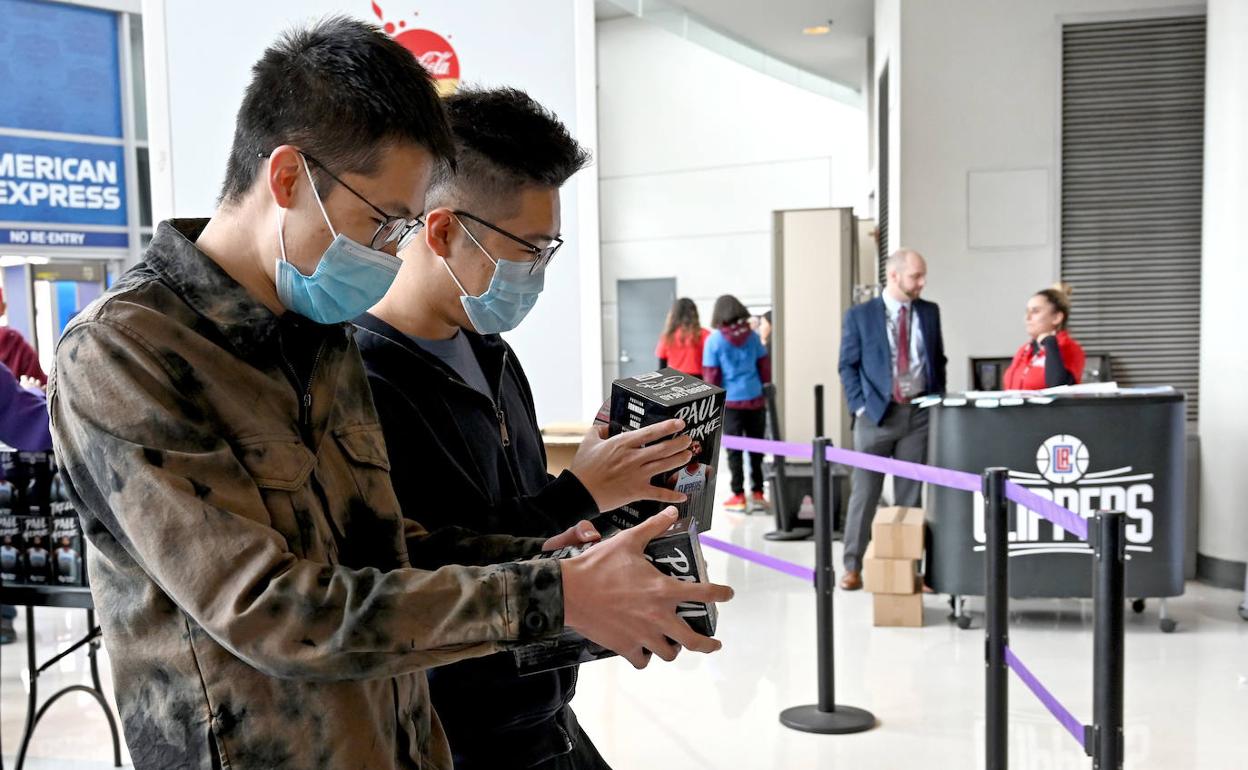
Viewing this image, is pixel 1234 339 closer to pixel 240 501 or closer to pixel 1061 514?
pixel 1061 514

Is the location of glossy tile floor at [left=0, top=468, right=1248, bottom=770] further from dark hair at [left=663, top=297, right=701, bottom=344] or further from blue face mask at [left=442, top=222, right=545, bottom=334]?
dark hair at [left=663, top=297, right=701, bottom=344]

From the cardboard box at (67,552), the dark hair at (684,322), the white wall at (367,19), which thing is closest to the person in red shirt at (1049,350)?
the dark hair at (684,322)

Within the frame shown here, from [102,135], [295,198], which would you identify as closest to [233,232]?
[295,198]

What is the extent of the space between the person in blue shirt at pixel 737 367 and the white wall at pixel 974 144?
1.59 m

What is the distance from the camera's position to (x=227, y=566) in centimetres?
96

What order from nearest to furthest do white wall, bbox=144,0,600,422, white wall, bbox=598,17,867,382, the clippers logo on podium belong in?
1. white wall, bbox=144,0,600,422
2. the clippers logo on podium
3. white wall, bbox=598,17,867,382

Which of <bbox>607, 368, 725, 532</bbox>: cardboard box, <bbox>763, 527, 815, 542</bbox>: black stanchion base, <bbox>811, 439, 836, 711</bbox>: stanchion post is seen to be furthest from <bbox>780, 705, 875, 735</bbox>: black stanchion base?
<bbox>763, 527, 815, 542</bbox>: black stanchion base

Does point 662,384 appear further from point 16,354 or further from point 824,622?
point 16,354

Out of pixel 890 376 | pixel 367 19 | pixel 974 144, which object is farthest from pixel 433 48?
pixel 974 144

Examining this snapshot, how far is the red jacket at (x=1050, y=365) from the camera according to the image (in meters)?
6.13

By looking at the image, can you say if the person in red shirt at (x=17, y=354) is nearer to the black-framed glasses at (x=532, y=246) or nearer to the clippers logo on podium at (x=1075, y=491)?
the black-framed glasses at (x=532, y=246)

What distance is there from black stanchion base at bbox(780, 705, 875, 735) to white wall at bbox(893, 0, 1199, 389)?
3.98 metres

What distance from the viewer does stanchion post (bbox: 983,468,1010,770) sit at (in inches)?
118

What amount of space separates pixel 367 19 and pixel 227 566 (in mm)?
2574
